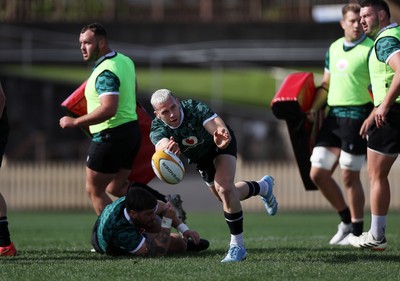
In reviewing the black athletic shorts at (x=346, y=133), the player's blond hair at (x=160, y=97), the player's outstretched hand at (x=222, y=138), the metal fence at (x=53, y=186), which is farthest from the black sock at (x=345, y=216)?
the metal fence at (x=53, y=186)

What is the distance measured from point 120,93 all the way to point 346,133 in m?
2.54

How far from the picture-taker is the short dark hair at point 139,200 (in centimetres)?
872

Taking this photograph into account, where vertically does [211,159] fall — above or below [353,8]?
below

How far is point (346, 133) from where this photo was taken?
10.3 meters

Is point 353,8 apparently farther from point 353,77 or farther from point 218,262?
→ point 218,262

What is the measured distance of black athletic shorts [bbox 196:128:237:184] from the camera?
859 cm

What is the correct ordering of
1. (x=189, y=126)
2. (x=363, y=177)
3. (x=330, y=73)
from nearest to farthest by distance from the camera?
(x=189, y=126) → (x=330, y=73) → (x=363, y=177)

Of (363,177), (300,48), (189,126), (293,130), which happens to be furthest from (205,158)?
(300,48)

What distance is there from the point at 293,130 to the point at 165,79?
20.1 m

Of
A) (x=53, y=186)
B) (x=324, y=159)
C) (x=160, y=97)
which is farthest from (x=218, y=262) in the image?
(x=53, y=186)

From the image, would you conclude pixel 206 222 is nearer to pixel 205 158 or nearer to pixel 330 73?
pixel 330 73

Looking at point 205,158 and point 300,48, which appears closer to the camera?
point 205,158

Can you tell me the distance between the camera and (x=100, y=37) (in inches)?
391

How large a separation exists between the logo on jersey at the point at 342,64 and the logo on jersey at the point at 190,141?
2.64m
